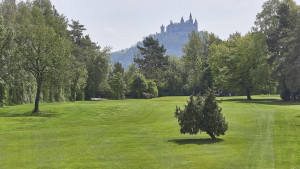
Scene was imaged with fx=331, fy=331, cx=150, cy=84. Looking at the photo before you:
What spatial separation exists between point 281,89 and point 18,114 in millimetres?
52072

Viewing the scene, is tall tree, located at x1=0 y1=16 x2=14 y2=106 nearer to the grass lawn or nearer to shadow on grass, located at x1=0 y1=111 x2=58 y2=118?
shadow on grass, located at x1=0 y1=111 x2=58 y2=118

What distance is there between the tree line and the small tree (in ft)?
85.3

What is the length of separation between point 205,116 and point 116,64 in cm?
9403

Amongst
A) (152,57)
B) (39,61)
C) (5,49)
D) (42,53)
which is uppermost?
(152,57)

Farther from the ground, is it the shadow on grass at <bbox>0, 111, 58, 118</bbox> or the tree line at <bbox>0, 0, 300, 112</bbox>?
the tree line at <bbox>0, 0, 300, 112</bbox>

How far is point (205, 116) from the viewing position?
21969 mm

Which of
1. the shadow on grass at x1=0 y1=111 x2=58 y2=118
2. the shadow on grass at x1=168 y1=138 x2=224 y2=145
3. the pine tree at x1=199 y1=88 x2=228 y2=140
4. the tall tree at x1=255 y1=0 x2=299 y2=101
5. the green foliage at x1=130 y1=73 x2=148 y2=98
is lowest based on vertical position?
the shadow on grass at x1=168 y1=138 x2=224 y2=145

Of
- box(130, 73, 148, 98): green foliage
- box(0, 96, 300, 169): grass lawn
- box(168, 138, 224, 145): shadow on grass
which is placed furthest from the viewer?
box(130, 73, 148, 98): green foliage

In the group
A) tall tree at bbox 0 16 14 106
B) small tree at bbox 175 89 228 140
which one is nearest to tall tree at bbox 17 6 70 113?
tall tree at bbox 0 16 14 106

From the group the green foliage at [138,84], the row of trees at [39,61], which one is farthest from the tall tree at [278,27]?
the row of trees at [39,61]

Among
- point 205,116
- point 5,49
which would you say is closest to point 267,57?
point 5,49

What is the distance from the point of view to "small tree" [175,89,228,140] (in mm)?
21781

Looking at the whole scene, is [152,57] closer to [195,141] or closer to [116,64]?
[116,64]

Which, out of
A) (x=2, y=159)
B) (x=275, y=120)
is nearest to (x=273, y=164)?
(x=2, y=159)
